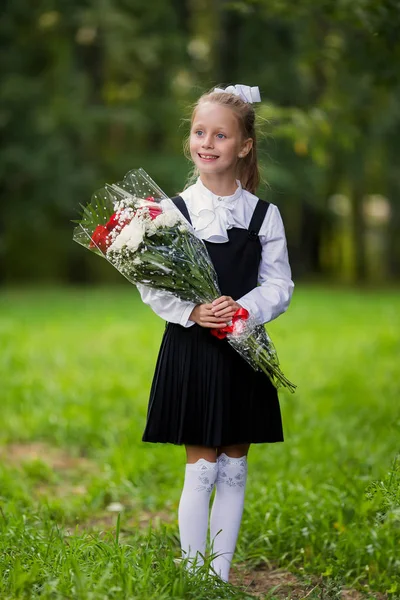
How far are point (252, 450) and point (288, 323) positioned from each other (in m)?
7.12

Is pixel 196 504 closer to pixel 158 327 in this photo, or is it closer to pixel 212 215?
pixel 212 215

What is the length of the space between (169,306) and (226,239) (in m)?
0.33

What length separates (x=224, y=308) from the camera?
3164mm

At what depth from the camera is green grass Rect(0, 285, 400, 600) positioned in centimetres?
313

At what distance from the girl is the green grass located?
31cm

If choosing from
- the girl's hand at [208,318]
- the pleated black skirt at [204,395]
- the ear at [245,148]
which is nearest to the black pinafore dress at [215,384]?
the pleated black skirt at [204,395]

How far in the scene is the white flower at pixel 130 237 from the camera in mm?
3125

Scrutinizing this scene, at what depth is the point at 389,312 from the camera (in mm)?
14500

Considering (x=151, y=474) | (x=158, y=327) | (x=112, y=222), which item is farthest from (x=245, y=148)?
(x=158, y=327)

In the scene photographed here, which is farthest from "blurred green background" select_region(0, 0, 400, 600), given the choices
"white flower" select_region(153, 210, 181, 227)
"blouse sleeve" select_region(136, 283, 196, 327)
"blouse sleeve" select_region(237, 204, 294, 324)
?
"blouse sleeve" select_region(136, 283, 196, 327)

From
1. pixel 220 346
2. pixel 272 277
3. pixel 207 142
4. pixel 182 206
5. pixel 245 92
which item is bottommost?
pixel 220 346

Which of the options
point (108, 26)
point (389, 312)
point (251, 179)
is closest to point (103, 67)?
point (108, 26)

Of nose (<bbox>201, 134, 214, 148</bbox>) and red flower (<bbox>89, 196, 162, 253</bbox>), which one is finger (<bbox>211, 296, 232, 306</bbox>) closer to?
red flower (<bbox>89, 196, 162, 253</bbox>)

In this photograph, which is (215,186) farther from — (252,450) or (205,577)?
(252,450)
